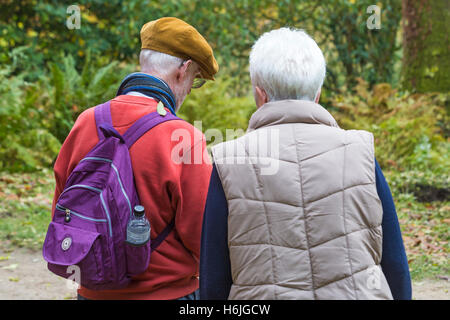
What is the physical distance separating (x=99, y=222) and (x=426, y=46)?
8.32 meters

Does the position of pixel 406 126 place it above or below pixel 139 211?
below

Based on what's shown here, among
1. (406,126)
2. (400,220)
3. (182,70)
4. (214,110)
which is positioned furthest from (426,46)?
(182,70)

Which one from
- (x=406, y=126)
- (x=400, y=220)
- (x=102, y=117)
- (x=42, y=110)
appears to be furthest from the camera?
(x=42, y=110)

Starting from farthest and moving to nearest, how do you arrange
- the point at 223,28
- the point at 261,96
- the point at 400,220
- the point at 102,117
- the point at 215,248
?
the point at 223,28, the point at 400,220, the point at 102,117, the point at 261,96, the point at 215,248

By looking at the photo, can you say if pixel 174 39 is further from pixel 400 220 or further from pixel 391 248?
pixel 400 220

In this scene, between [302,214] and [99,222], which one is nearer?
[302,214]

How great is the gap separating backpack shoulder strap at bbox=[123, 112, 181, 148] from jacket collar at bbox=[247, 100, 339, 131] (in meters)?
0.41

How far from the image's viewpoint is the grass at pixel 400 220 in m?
5.07

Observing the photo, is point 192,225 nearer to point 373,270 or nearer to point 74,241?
point 74,241

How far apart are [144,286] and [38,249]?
4.01 m

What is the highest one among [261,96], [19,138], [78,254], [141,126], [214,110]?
[261,96]

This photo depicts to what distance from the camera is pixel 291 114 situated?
5.91 ft

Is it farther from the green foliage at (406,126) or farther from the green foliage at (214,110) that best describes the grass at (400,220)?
the green foliage at (214,110)

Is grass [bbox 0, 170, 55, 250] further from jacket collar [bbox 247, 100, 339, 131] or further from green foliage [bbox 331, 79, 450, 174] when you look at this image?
green foliage [bbox 331, 79, 450, 174]
